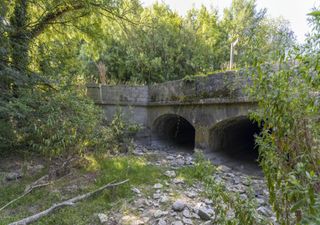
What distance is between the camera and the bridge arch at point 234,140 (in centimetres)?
502

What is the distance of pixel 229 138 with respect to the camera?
5.85m

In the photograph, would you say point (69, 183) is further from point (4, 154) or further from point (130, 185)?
point (4, 154)

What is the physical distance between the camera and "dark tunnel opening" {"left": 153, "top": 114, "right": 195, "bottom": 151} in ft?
20.8

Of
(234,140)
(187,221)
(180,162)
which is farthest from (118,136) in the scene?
(234,140)

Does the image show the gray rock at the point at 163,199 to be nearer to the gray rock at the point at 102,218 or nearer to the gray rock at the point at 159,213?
the gray rock at the point at 159,213

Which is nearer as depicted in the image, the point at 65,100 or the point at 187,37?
the point at 65,100

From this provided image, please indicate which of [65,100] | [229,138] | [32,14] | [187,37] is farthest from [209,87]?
[187,37]

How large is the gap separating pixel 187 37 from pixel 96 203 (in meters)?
8.08

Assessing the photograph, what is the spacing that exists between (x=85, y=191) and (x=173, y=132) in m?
4.48

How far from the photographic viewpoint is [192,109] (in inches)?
202

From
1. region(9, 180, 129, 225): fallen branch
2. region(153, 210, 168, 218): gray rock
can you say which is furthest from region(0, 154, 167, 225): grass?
region(153, 210, 168, 218): gray rock

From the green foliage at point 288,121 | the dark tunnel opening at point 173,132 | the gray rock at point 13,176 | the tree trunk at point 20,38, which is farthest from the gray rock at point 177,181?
the tree trunk at point 20,38

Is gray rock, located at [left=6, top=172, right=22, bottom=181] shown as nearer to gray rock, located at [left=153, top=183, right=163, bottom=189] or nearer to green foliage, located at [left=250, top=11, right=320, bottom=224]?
gray rock, located at [left=153, top=183, right=163, bottom=189]

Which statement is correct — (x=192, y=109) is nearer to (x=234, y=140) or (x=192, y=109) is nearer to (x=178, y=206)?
(x=234, y=140)
